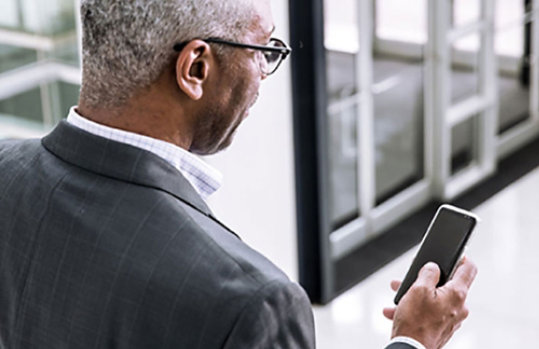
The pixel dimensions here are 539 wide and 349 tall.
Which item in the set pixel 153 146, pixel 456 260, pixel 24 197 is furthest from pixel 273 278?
pixel 456 260

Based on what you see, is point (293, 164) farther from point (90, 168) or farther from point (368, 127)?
point (90, 168)

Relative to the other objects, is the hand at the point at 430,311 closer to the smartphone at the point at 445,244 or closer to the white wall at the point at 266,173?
the smartphone at the point at 445,244

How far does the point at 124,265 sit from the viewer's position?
1387 mm

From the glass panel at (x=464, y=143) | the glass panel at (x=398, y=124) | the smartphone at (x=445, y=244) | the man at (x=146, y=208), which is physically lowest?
the glass panel at (x=464, y=143)

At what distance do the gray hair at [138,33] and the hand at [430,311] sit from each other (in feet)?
1.68

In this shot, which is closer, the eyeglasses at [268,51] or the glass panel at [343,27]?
the eyeglasses at [268,51]

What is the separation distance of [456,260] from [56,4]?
256 centimetres

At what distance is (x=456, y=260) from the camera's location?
5.94ft

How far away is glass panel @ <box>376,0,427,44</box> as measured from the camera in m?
5.52

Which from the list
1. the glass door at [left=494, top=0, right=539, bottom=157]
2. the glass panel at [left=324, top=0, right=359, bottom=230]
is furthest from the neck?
the glass door at [left=494, top=0, right=539, bottom=157]

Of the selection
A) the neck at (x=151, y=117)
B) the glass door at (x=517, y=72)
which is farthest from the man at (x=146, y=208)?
the glass door at (x=517, y=72)

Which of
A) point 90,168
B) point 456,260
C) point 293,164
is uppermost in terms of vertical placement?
point 90,168

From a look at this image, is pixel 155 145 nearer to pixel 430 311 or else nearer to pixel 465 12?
pixel 430 311

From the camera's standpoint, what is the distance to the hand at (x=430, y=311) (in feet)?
5.24
